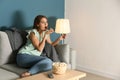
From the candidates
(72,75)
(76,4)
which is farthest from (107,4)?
(72,75)

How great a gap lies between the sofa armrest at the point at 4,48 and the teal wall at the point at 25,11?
0.41m

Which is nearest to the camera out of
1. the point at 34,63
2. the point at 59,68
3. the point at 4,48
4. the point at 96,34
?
the point at 59,68

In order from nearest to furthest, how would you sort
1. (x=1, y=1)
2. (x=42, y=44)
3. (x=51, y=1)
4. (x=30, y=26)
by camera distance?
(x=42, y=44) < (x=1, y=1) < (x=30, y=26) < (x=51, y=1)

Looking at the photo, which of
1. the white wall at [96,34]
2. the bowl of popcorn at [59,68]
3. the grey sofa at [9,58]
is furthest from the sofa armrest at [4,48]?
the white wall at [96,34]

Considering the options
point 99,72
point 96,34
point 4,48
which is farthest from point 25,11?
point 99,72

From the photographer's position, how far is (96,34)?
396cm

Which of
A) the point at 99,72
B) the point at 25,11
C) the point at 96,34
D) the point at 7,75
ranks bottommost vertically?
the point at 99,72

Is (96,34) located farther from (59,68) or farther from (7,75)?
(7,75)

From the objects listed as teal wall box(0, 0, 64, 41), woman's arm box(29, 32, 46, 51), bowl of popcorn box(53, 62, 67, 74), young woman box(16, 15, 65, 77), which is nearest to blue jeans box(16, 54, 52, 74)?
young woman box(16, 15, 65, 77)

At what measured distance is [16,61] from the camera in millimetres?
3119

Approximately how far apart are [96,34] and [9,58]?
5.47 feet

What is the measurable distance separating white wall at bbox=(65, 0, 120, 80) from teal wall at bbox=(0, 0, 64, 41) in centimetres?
35

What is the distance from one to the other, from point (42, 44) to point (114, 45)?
1.37 m

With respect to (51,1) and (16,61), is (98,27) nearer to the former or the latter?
(51,1)
